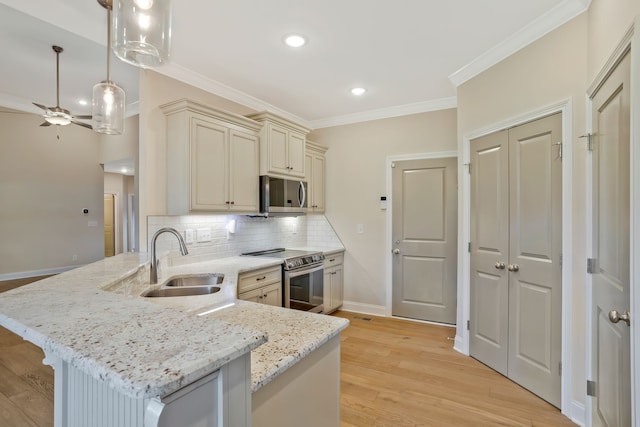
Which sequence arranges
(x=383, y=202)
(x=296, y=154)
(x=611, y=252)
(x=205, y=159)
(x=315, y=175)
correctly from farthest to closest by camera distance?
(x=315, y=175), (x=383, y=202), (x=296, y=154), (x=205, y=159), (x=611, y=252)

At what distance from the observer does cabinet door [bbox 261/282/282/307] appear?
305cm

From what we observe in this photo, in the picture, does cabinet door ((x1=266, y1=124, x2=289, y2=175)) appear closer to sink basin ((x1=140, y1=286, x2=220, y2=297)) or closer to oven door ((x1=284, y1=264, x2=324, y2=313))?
oven door ((x1=284, y1=264, x2=324, y2=313))

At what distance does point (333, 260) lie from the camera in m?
4.32

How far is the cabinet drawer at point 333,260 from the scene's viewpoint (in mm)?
4146

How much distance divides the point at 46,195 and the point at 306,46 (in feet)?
21.1

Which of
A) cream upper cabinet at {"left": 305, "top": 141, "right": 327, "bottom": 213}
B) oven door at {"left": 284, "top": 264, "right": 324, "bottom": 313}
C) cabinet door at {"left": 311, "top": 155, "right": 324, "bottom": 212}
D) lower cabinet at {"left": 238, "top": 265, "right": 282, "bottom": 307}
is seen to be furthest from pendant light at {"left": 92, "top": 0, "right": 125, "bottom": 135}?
cabinet door at {"left": 311, "top": 155, "right": 324, "bottom": 212}

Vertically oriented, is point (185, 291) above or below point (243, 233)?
below

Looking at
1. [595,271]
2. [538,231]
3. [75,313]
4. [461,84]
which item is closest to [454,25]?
[461,84]

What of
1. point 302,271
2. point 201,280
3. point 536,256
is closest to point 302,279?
point 302,271

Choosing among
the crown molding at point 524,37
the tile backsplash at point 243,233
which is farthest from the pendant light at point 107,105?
the crown molding at point 524,37

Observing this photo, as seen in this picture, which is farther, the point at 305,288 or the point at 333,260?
the point at 333,260

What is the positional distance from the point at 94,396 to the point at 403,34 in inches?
109

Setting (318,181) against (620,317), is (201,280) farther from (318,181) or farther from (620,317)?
(620,317)

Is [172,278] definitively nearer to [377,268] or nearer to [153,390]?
[153,390]
